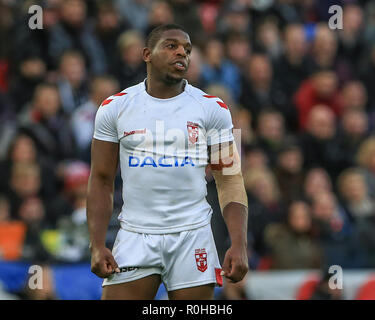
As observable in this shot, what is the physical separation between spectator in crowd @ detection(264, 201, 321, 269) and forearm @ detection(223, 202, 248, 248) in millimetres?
4430

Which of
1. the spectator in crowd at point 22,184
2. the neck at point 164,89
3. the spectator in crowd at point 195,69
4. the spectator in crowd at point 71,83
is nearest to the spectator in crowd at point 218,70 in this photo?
the spectator in crowd at point 195,69

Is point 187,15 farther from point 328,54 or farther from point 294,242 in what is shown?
point 294,242

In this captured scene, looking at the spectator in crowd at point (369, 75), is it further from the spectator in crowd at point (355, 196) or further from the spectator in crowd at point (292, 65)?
the spectator in crowd at point (355, 196)

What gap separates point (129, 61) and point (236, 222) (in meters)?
6.18

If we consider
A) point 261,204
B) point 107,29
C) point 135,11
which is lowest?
point 261,204

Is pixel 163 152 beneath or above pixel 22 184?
above

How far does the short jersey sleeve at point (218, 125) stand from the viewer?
507 cm

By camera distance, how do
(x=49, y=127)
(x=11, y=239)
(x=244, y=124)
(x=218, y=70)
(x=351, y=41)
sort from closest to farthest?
Answer: 1. (x=11, y=239)
2. (x=49, y=127)
3. (x=244, y=124)
4. (x=218, y=70)
5. (x=351, y=41)

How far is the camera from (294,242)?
31.3ft

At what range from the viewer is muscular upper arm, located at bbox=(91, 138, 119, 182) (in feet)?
16.7

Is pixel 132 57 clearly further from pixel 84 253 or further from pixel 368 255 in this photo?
pixel 368 255

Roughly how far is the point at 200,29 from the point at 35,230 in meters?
4.39

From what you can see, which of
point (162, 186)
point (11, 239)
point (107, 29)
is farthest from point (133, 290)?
point (107, 29)
